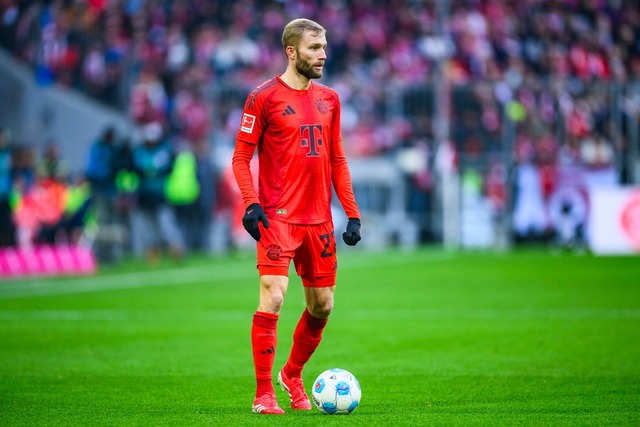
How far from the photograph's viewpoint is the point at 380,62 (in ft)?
105

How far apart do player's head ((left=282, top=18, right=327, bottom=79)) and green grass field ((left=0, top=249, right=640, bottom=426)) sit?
1.98m

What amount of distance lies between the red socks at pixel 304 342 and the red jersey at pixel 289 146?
0.63 metres

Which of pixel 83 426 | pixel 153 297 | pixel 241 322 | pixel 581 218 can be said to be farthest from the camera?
pixel 581 218

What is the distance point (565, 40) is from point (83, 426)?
28.7 meters

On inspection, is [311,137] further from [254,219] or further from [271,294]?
[271,294]

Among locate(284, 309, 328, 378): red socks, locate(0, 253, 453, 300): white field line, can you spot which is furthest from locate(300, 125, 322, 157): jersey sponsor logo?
locate(0, 253, 453, 300): white field line

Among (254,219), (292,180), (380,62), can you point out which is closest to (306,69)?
(292,180)

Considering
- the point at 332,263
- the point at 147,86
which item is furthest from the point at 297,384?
the point at 147,86

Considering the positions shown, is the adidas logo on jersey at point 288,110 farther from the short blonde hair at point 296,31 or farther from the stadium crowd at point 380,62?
the stadium crowd at point 380,62

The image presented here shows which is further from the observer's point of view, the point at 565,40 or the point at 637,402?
the point at 565,40

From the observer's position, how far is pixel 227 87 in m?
27.3

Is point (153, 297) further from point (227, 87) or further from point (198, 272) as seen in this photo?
point (227, 87)

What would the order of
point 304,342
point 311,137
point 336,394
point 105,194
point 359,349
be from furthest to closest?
1. point 105,194
2. point 359,349
3. point 304,342
4. point 311,137
5. point 336,394

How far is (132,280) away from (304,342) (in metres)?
11.7
